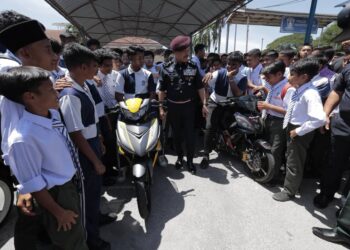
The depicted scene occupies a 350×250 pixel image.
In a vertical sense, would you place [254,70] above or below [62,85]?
below

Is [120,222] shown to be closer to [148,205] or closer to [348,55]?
[148,205]

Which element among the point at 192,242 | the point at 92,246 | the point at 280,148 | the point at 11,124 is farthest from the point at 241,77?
the point at 11,124

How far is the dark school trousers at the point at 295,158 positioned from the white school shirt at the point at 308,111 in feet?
0.48

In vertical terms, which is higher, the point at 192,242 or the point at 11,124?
the point at 11,124

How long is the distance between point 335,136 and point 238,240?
4.99ft

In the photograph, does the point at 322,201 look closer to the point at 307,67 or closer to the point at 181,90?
the point at 307,67

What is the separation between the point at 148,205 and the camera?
2.61 m

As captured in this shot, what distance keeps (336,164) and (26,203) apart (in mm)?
2952

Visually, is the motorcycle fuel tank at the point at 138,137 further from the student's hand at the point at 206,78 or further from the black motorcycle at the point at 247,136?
the black motorcycle at the point at 247,136

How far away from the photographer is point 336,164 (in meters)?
2.69

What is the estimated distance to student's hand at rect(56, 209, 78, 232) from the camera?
1.38 m

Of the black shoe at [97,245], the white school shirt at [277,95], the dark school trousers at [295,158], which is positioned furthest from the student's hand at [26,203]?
the white school shirt at [277,95]

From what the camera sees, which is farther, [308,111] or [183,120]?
[183,120]

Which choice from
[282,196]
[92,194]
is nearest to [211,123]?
[282,196]
